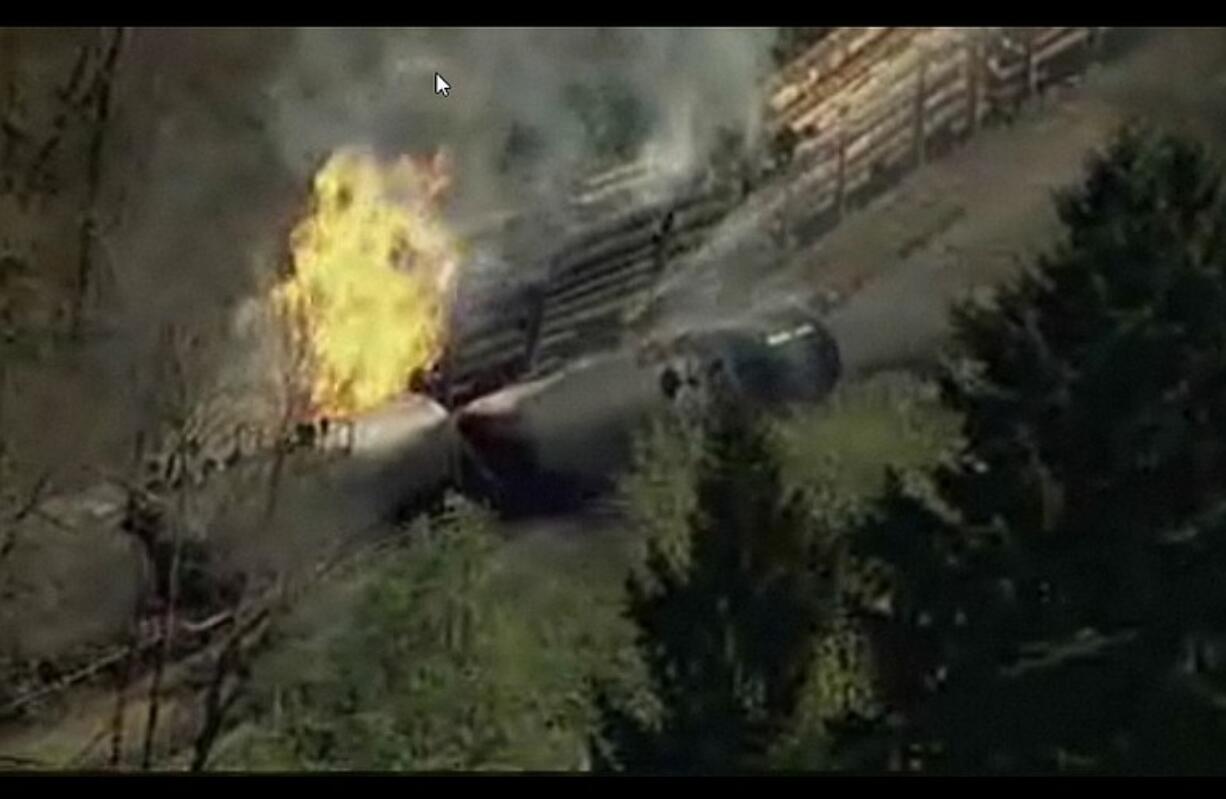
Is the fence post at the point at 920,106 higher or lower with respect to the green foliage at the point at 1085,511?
higher

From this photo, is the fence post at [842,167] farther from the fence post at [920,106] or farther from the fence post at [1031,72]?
the fence post at [1031,72]

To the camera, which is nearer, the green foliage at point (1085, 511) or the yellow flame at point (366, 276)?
the green foliage at point (1085, 511)

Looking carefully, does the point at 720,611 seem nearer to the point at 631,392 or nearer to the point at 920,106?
the point at 631,392

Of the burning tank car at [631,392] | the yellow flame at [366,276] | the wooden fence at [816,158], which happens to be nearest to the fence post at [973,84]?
the wooden fence at [816,158]

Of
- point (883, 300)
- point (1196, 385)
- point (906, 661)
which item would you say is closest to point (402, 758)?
point (906, 661)

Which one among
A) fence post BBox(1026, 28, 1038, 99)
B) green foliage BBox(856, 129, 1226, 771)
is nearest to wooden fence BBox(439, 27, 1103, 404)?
fence post BBox(1026, 28, 1038, 99)

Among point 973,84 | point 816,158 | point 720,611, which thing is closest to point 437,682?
point 720,611

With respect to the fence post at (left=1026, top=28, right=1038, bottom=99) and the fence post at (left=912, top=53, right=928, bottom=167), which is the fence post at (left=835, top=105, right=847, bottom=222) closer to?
the fence post at (left=912, top=53, right=928, bottom=167)
